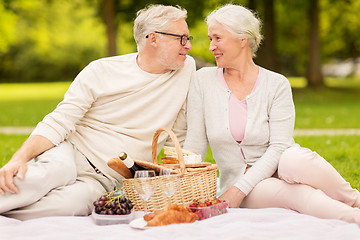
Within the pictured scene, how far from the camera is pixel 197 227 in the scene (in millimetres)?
3500

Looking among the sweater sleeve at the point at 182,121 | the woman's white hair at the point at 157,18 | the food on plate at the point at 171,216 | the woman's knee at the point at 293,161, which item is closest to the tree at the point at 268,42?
the sweater sleeve at the point at 182,121

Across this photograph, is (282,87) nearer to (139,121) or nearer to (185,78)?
(185,78)

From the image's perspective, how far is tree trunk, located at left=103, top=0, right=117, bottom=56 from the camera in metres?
19.4

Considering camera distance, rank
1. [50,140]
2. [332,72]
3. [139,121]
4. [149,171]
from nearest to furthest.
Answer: [149,171] → [50,140] → [139,121] → [332,72]

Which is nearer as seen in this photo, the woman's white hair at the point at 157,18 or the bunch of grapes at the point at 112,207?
the bunch of grapes at the point at 112,207

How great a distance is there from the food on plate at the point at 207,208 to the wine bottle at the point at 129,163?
20.9 inches

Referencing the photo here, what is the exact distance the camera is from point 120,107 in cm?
463

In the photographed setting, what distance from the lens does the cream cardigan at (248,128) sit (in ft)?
14.0

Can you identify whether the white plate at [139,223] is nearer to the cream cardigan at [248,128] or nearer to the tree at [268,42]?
the cream cardigan at [248,128]

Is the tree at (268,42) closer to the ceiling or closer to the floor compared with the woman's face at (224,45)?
closer to the floor

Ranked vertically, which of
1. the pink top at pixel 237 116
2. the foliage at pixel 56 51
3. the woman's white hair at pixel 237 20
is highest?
the woman's white hair at pixel 237 20

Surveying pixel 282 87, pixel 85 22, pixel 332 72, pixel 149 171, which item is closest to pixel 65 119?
pixel 149 171

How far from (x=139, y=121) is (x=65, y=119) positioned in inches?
24.7

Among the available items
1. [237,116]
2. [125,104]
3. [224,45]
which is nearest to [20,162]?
[125,104]
